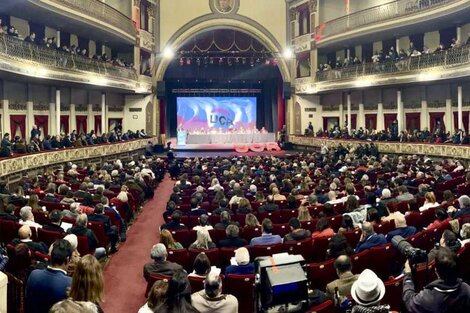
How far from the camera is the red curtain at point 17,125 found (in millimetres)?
20297

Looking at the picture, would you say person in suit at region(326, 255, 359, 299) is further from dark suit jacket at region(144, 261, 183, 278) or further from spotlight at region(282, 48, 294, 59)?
spotlight at region(282, 48, 294, 59)

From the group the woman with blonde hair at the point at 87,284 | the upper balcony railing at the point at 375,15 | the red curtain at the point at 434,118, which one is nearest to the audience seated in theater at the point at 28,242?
the woman with blonde hair at the point at 87,284

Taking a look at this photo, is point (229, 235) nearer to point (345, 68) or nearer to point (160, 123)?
point (345, 68)

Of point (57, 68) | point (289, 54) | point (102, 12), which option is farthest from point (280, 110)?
point (57, 68)

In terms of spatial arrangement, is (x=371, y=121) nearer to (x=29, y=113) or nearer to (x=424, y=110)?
(x=424, y=110)

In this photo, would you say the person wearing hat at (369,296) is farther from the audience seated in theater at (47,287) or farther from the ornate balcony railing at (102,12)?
the ornate balcony railing at (102,12)

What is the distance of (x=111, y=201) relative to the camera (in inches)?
422

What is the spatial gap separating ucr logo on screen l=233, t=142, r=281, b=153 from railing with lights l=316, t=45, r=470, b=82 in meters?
5.34

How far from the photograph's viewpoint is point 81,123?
26266 millimetres

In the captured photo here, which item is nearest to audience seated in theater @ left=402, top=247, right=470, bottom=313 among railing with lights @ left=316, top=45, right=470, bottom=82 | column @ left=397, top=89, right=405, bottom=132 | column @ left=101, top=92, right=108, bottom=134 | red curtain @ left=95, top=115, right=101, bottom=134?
railing with lights @ left=316, top=45, right=470, bottom=82

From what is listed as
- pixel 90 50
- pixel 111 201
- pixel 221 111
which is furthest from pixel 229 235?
pixel 221 111

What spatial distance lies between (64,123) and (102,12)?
6.16m

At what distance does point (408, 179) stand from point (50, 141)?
45.6ft

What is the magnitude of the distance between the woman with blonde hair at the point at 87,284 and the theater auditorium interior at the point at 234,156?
0.04 ft
